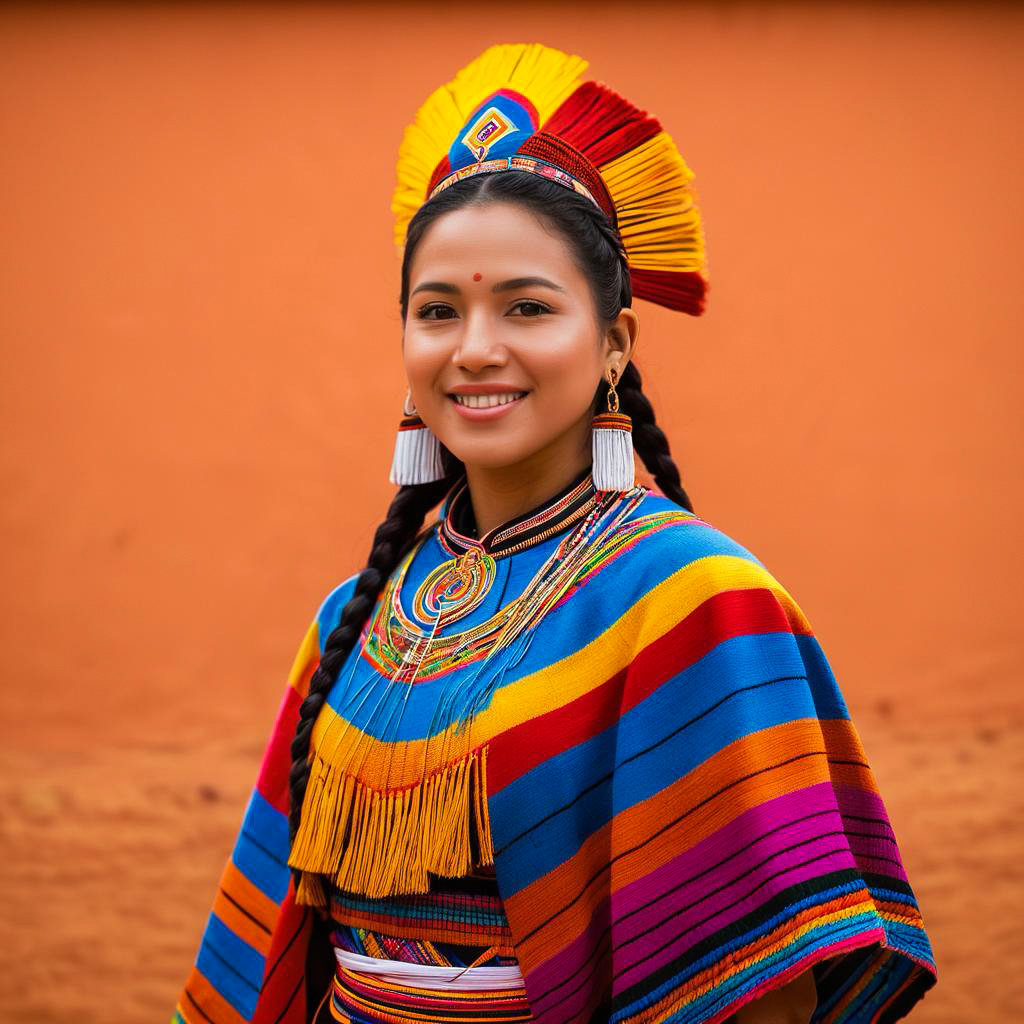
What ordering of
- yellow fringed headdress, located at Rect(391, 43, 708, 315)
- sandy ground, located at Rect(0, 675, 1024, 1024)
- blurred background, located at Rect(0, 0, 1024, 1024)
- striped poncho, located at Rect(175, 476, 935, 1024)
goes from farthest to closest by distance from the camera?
blurred background, located at Rect(0, 0, 1024, 1024) → sandy ground, located at Rect(0, 675, 1024, 1024) → yellow fringed headdress, located at Rect(391, 43, 708, 315) → striped poncho, located at Rect(175, 476, 935, 1024)

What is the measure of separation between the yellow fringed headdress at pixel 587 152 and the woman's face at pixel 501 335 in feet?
0.40

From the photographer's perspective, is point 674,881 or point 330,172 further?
point 330,172

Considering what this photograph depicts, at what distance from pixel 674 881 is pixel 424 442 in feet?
2.69

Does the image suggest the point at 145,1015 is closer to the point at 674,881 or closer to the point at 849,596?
the point at 849,596

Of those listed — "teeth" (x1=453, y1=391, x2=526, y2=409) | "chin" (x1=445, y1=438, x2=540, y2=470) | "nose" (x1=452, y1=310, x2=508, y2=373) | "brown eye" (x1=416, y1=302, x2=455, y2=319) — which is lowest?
"chin" (x1=445, y1=438, x2=540, y2=470)

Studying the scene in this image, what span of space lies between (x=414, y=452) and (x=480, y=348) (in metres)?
0.39

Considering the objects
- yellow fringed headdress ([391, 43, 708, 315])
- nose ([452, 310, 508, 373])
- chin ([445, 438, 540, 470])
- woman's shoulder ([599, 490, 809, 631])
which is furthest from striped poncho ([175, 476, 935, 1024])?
yellow fringed headdress ([391, 43, 708, 315])

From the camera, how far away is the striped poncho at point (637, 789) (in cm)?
145

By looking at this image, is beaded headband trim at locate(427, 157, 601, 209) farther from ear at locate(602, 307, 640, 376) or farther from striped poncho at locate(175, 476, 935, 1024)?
striped poncho at locate(175, 476, 935, 1024)

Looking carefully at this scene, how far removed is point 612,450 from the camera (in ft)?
5.69

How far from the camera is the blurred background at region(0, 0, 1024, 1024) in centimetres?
575

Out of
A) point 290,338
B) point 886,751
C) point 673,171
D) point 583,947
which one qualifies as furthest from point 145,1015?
point 673,171

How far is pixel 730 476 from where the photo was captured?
19.2ft

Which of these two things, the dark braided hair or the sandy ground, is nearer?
the dark braided hair
